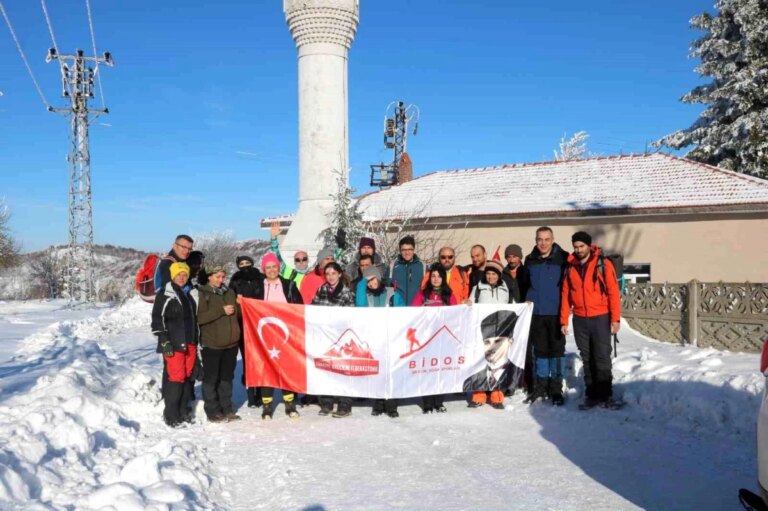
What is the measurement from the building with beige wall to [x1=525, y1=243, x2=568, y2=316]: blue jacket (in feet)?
37.9

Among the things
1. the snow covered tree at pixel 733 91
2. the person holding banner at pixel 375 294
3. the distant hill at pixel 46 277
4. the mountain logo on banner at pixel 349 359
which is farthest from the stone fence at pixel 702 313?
the distant hill at pixel 46 277

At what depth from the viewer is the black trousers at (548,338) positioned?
8.00m

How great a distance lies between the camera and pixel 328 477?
5.43 m

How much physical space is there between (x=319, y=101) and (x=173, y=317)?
1099 cm

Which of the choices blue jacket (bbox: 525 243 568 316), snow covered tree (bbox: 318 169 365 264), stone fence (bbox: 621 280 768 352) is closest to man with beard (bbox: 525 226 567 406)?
blue jacket (bbox: 525 243 568 316)

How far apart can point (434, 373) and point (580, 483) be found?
9.69ft

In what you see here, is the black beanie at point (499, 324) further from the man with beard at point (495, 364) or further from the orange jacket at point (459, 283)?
the orange jacket at point (459, 283)

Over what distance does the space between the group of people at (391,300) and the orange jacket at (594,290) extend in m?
0.01

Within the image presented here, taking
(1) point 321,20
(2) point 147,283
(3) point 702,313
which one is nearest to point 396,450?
(2) point 147,283

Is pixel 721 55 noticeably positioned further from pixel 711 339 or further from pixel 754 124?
pixel 711 339

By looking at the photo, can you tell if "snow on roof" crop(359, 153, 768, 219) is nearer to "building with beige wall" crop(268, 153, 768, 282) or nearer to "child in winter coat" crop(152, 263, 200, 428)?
"building with beige wall" crop(268, 153, 768, 282)

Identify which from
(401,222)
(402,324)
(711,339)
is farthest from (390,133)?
(402,324)

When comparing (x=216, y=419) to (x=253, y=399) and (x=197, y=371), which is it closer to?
(x=197, y=371)

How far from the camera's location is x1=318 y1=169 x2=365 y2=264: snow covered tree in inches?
643
